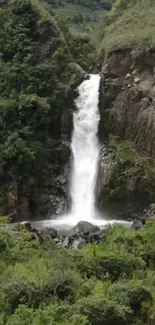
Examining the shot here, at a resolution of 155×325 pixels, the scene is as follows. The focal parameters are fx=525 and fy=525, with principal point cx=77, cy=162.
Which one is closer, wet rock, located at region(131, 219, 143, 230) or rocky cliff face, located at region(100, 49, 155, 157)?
wet rock, located at region(131, 219, 143, 230)

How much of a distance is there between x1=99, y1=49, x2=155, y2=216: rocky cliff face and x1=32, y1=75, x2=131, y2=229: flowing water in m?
0.68

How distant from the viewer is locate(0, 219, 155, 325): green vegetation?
12602mm

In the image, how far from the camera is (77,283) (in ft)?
47.4

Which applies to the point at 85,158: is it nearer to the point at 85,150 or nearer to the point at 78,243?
the point at 85,150

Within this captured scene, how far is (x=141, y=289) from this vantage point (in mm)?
13875

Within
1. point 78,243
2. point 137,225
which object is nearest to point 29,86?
point 137,225

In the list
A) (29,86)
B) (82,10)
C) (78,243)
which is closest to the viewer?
(78,243)

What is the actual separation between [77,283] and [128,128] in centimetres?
2092

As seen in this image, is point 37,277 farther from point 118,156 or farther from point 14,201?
point 118,156

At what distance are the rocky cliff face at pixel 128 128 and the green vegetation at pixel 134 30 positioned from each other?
27.8 inches

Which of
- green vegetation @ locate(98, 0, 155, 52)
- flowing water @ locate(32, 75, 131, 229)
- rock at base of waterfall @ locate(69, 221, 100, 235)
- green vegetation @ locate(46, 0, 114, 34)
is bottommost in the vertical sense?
rock at base of waterfall @ locate(69, 221, 100, 235)

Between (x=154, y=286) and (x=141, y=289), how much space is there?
4.38 ft

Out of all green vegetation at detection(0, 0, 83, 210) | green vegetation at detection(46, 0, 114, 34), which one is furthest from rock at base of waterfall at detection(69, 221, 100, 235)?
green vegetation at detection(46, 0, 114, 34)

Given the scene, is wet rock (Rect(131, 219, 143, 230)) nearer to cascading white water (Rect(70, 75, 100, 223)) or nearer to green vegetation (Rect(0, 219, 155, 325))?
cascading white water (Rect(70, 75, 100, 223))
